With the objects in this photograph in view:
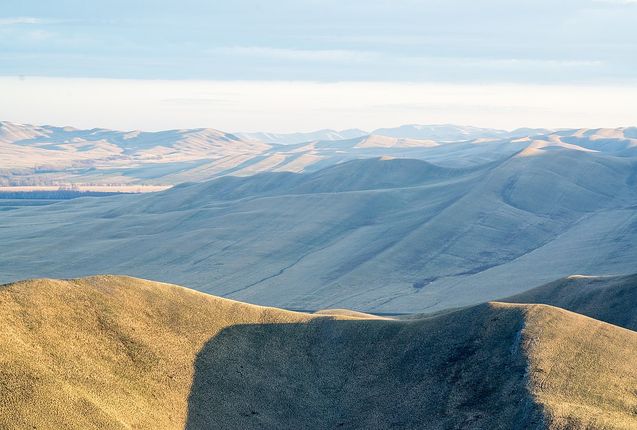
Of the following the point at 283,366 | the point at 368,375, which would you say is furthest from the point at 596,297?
the point at 283,366

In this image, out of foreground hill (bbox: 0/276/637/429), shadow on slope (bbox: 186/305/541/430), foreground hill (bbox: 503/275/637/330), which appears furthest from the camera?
foreground hill (bbox: 503/275/637/330)

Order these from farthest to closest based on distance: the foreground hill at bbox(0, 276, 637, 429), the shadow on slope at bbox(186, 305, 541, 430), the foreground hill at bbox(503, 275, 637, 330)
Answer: the foreground hill at bbox(503, 275, 637, 330), the shadow on slope at bbox(186, 305, 541, 430), the foreground hill at bbox(0, 276, 637, 429)

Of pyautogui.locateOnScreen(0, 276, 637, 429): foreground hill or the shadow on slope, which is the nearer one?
pyautogui.locateOnScreen(0, 276, 637, 429): foreground hill

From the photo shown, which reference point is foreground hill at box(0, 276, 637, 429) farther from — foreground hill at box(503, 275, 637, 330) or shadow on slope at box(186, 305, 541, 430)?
foreground hill at box(503, 275, 637, 330)

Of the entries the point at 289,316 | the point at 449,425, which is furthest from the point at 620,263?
the point at 449,425

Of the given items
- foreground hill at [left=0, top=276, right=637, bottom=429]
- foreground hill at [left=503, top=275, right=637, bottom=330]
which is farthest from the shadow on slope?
foreground hill at [left=503, top=275, right=637, bottom=330]
